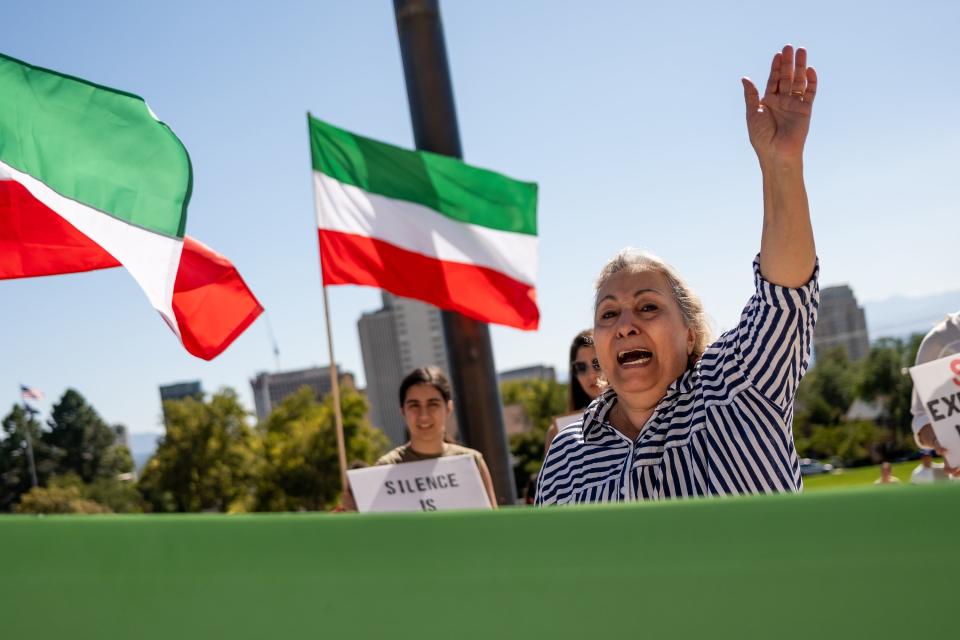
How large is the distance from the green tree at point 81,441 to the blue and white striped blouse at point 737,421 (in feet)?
387

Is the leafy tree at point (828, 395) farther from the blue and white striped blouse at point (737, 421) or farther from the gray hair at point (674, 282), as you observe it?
the blue and white striped blouse at point (737, 421)

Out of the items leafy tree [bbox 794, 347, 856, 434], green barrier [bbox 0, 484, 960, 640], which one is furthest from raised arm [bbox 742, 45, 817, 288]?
leafy tree [bbox 794, 347, 856, 434]

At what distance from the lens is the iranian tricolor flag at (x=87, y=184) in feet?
14.1

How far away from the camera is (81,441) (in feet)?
376

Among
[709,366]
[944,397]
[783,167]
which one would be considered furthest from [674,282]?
[944,397]

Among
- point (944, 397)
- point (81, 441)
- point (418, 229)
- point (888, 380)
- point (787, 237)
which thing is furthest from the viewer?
point (81, 441)

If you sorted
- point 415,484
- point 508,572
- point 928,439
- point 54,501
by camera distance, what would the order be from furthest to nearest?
point 54,501, point 415,484, point 928,439, point 508,572

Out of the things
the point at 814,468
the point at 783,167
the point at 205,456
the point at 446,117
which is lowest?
the point at 814,468

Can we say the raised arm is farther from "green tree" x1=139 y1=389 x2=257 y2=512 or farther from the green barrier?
"green tree" x1=139 y1=389 x2=257 y2=512

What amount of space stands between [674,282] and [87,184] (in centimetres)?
297

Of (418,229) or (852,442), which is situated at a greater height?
(418,229)

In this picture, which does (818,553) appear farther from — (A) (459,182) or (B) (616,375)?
(A) (459,182)

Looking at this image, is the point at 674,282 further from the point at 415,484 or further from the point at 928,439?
the point at 415,484

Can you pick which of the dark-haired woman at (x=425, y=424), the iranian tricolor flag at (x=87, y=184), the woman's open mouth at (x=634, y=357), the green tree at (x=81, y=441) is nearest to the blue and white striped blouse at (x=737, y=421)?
the woman's open mouth at (x=634, y=357)
